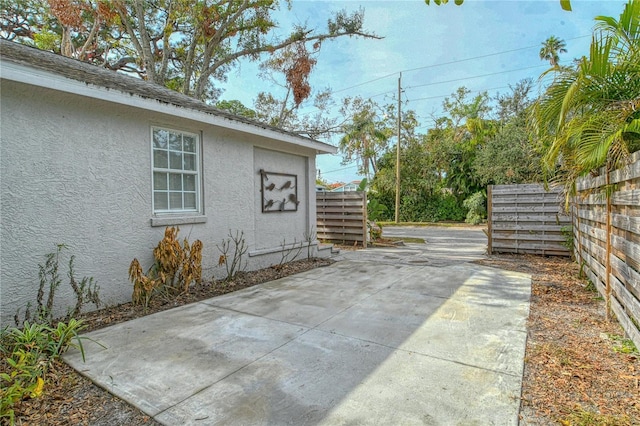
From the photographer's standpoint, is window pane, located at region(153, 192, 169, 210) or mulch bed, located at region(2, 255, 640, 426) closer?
mulch bed, located at region(2, 255, 640, 426)

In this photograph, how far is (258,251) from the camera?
23.5 ft

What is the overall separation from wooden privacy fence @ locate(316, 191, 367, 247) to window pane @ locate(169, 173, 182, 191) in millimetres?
6203

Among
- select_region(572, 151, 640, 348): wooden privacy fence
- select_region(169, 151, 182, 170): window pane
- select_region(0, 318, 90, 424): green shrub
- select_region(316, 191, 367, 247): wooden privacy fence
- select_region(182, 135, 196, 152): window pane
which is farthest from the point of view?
select_region(316, 191, 367, 247): wooden privacy fence

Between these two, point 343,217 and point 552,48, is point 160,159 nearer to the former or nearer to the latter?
point 343,217

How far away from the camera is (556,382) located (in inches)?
→ 102

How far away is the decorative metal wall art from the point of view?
7.40 metres

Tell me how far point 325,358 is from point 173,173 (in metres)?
4.13

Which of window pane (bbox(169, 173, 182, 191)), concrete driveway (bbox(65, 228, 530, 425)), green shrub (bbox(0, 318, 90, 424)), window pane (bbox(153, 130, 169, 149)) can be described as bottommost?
concrete driveway (bbox(65, 228, 530, 425))

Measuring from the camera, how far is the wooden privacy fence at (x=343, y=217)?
10.9 metres

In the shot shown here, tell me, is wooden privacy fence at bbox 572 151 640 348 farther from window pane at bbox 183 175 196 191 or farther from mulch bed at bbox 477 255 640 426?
window pane at bbox 183 175 196 191

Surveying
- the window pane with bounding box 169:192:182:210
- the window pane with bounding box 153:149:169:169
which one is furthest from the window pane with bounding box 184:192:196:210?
the window pane with bounding box 153:149:169:169

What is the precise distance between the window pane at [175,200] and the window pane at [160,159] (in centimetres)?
49

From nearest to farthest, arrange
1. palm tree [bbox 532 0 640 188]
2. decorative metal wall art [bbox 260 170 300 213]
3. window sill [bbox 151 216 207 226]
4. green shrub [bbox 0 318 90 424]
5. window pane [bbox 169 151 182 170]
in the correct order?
green shrub [bbox 0 318 90 424]
palm tree [bbox 532 0 640 188]
window sill [bbox 151 216 207 226]
window pane [bbox 169 151 182 170]
decorative metal wall art [bbox 260 170 300 213]

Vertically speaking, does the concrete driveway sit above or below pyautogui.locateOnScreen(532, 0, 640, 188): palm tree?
below
